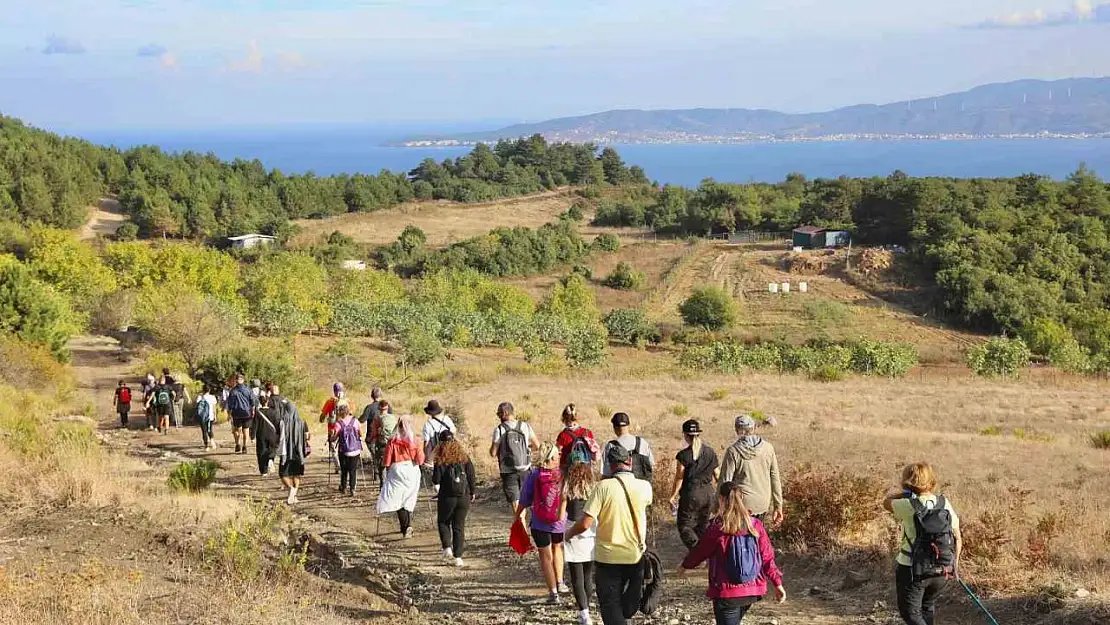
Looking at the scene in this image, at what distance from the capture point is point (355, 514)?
1133 cm

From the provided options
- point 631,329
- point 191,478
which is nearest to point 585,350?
point 631,329

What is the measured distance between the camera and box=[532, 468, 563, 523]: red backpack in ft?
23.7

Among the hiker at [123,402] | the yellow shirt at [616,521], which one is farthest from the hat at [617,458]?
the hiker at [123,402]

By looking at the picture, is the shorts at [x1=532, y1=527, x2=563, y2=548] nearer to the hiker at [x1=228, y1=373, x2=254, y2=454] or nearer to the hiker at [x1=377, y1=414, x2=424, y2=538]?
the hiker at [x1=377, y1=414, x2=424, y2=538]

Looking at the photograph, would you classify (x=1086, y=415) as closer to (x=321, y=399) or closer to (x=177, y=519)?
(x=321, y=399)

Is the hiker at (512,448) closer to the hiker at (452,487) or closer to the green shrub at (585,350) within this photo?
the hiker at (452,487)

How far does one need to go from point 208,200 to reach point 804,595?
299ft

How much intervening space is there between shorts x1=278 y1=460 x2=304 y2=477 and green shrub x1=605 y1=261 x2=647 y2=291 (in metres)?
58.2

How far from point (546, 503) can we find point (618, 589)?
120 centimetres

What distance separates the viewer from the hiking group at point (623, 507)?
5707 millimetres

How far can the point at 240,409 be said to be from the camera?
578 inches

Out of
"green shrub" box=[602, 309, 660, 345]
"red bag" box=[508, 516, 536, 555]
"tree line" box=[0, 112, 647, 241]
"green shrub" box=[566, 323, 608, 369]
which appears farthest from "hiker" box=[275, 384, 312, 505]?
"tree line" box=[0, 112, 647, 241]

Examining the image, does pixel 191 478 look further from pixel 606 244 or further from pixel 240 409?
pixel 606 244

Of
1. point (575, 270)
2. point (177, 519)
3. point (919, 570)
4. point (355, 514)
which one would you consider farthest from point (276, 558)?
point (575, 270)
